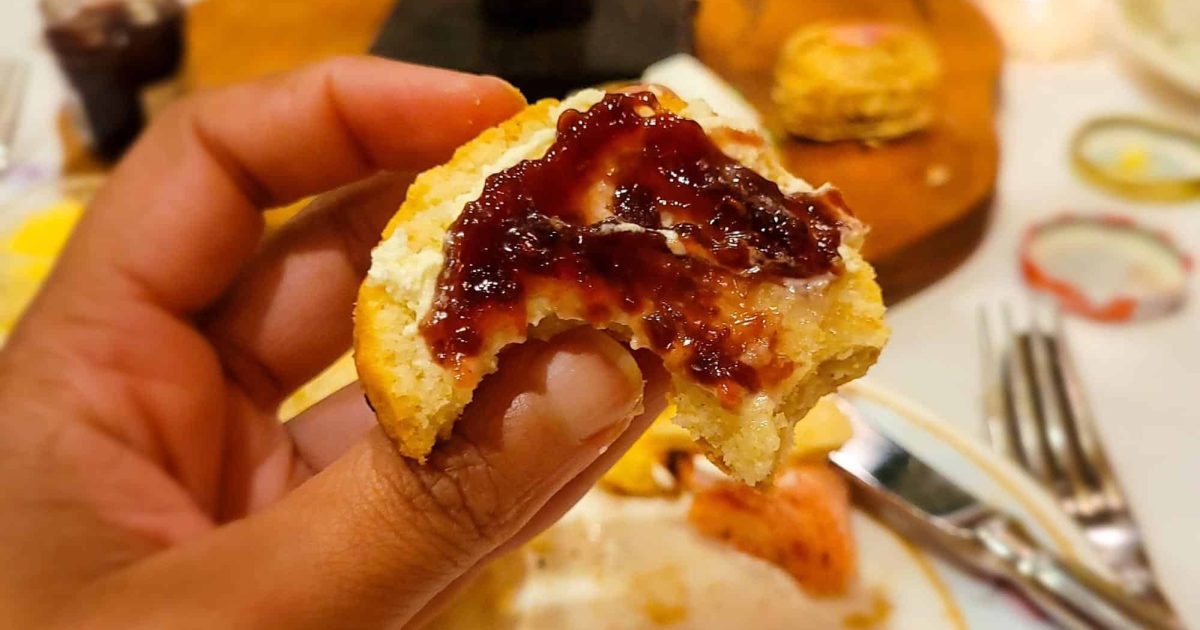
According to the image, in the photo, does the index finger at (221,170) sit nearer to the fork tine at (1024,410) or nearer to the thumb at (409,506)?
the thumb at (409,506)

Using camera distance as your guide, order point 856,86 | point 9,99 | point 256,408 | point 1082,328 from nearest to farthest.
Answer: point 256,408 → point 1082,328 → point 856,86 → point 9,99

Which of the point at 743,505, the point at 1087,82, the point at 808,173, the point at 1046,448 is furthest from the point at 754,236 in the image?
the point at 1087,82

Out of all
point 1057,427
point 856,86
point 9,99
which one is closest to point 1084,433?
point 1057,427

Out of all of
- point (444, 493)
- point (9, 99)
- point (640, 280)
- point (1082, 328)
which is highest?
point (640, 280)

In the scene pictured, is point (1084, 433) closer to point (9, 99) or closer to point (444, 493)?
point (444, 493)

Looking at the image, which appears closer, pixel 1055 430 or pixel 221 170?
pixel 221 170

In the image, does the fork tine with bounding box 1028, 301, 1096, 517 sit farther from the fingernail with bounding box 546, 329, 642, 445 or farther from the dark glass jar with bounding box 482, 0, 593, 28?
the dark glass jar with bounding box 482, 0, 593, 28

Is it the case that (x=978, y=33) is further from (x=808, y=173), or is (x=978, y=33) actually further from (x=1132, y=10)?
(x=808, y=173)

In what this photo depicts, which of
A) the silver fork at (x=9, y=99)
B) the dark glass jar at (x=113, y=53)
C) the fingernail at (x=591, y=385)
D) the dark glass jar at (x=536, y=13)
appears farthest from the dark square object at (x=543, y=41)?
the fingernail at (x=591, y=385)
